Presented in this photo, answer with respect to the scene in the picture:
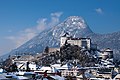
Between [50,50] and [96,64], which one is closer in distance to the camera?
[96,64]

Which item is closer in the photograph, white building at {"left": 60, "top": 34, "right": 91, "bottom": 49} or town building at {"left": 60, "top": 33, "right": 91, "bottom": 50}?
town building at {"left": 60, "top": 33, "right": 91, "bottom": 50}

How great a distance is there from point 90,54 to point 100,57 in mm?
10086

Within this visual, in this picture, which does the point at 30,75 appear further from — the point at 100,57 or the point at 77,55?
the point at 100,57

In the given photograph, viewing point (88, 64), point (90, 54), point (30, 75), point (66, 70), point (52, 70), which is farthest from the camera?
point (90, 54)

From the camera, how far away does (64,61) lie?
535ft

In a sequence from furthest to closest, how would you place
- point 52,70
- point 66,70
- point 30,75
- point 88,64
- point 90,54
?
point 90,54
point 88,64
point 66,70
point 52,70
point 30,75

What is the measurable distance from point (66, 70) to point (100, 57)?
55.9 meters

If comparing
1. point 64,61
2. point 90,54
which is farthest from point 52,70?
point 90,54

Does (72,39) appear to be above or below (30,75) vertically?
above

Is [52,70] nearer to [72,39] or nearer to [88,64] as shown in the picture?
[88,64]

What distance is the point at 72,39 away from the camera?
627 ft

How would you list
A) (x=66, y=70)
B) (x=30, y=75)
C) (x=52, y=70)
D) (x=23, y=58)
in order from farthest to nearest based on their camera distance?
(x=23, y=58) < (x=66, y=70) < (x=52, y=70) < (x=30, y=75)

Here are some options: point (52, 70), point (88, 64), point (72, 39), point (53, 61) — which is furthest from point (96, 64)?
point (52, 70)

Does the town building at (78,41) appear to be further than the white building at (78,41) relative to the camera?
No
